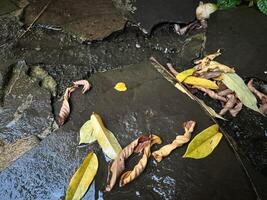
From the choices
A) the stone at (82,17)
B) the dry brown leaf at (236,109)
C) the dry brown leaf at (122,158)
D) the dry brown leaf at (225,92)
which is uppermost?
the stone at (82,17)

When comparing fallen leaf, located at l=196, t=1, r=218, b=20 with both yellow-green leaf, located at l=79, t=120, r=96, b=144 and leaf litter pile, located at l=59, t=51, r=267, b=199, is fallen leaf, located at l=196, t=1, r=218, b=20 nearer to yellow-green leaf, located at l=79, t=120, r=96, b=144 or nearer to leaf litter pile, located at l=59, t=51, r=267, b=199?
leaf litter pile, located at l=59, t=51, r=267, b=199

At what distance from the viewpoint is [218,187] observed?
2199mm

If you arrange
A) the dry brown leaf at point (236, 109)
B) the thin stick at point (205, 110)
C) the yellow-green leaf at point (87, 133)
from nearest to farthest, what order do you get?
the thin stick at point (205, 110), the yellow-green leaf at point (87, 133), the dry brown leaf at point (236, 109)

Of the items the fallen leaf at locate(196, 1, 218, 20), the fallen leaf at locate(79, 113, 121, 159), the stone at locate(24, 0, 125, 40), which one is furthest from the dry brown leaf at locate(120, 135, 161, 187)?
the fallen leaf at locate(196, 1, 218, 20)

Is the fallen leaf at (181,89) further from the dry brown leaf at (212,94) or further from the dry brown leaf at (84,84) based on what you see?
the dry brown leaf at (84,84)

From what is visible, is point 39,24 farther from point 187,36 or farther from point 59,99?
point 187,36

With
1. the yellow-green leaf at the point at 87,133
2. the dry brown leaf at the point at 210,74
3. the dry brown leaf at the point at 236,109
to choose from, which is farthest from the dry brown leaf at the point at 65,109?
the dry brown leaf at the point at 236,109

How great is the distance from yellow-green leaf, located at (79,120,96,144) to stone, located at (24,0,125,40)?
3.18ft

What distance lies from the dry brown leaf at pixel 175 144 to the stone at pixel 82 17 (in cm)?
119

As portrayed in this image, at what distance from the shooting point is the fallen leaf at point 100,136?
231 centimetres

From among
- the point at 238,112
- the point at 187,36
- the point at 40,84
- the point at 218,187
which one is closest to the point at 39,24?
the point at 40,84

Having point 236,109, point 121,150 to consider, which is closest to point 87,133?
point 121,150

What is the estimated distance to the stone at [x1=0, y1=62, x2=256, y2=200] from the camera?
2.16 metres

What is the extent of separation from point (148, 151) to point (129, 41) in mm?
1206
